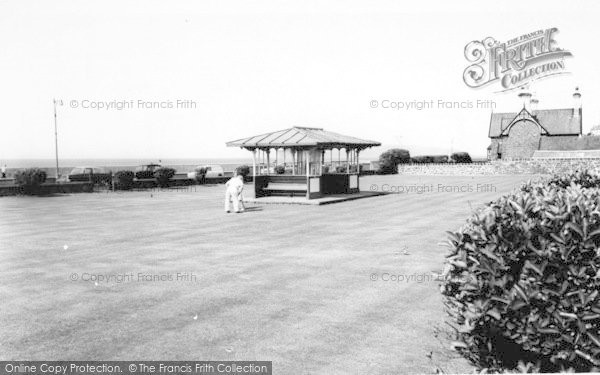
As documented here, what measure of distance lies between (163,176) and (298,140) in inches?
522

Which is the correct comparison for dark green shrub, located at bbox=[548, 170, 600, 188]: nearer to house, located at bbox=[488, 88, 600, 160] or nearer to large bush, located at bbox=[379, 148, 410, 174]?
large bush, located at bbox=[379, 148, 410, 174]

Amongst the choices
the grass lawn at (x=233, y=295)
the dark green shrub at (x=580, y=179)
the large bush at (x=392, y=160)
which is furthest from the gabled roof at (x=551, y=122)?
the dark green shrub at (x=580, y=179)

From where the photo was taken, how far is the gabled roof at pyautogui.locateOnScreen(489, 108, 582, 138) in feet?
261

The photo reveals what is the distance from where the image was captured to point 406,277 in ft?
30.2

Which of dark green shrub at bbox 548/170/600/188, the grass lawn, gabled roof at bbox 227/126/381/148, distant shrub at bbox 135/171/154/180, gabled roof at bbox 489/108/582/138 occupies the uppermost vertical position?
gabled roof at bbox 489/108/582/138

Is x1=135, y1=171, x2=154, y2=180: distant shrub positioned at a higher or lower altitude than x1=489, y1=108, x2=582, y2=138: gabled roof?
lower

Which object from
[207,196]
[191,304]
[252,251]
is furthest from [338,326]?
[207,196]

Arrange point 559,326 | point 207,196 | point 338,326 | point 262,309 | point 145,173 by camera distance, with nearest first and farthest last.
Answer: point 559,326, point 338,326, point 262,309, point 207,196, point 145,173

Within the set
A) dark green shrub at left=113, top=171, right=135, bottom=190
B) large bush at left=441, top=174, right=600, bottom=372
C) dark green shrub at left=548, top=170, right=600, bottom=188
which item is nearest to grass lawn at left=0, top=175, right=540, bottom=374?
large bush at left=441, top=174, right=600, bottom=372

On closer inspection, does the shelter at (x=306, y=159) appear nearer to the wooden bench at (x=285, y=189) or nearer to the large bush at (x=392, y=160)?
the wooden bench at (x=285, y=189)

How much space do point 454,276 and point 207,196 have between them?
76.9 feet

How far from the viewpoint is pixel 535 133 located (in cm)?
6925

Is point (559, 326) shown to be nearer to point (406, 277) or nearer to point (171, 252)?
point (406, 277)

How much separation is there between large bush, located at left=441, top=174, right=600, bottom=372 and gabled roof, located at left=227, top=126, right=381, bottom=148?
18688 mm
